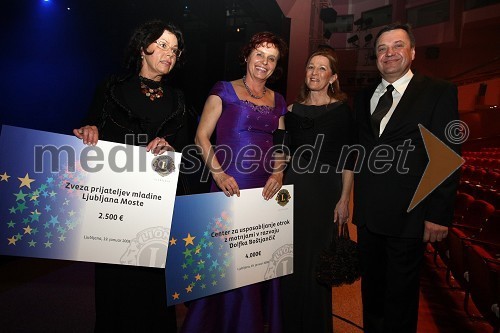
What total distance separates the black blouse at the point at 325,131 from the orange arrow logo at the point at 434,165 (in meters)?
0.44

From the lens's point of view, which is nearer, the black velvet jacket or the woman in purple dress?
the black velvet jacket

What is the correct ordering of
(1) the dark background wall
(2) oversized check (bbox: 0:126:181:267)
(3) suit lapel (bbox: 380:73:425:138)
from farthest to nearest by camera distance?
1. (1) the dark background wall
2. (3) suit lapel (bbox: 380:73:425:138)
3. (2) oversized check (bbox: 0:126:181:267)

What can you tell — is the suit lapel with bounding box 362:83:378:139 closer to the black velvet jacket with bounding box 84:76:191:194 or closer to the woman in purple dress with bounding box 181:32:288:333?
the woman in purple dress with bounding box 181:32:288:333

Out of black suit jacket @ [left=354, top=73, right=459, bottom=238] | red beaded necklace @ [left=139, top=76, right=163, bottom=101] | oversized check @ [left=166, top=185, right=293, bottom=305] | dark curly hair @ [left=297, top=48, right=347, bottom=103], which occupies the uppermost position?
dark curly hair @ [left=297, top=48, right=347, bottom=103]

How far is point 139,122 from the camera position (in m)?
1.70

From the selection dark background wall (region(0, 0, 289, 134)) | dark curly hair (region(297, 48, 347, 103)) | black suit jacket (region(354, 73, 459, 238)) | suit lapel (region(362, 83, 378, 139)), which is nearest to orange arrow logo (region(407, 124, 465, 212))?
black suit jacket (region(354, 73, 459, 238))

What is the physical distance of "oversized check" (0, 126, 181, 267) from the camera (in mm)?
1429

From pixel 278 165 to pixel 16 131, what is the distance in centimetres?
128

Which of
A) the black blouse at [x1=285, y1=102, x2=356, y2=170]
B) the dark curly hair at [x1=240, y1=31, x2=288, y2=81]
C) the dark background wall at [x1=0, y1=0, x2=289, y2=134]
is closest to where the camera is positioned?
the dark curly hair at [x1=240, y1=31, x2=288, y2=81]

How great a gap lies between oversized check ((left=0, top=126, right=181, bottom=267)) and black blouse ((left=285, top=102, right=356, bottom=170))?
848 millimetres

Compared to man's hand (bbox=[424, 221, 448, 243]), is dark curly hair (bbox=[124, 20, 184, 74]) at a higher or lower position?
higher

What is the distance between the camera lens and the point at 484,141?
16469 mm

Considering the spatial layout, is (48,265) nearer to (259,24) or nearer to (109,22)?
(109,22)

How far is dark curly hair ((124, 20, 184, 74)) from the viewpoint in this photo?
170 cm
